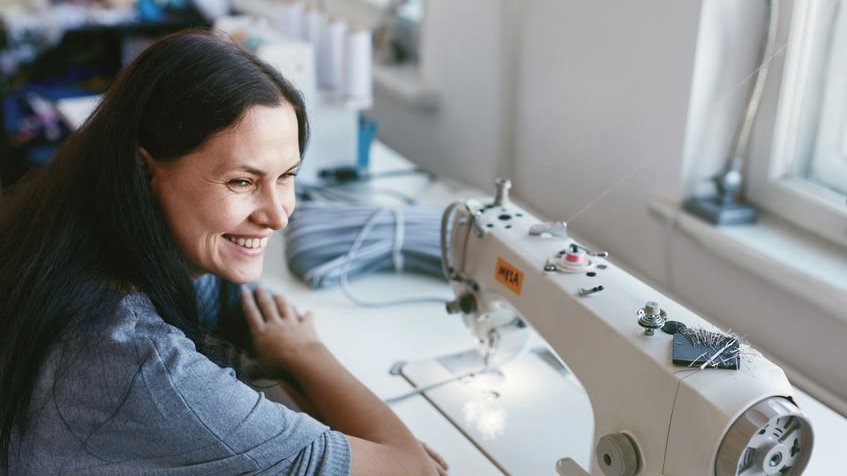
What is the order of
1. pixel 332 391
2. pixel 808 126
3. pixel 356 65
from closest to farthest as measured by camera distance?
pixel 332 391
pixel 808 126
pixel 356 65

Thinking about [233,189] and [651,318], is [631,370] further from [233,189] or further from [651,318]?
[233,189]

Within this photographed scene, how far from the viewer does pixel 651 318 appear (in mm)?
910

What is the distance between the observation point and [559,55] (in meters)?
1.81

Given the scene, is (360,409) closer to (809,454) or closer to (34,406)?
(34,406)

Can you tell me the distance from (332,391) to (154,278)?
12.1 inches

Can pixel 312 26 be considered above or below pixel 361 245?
above

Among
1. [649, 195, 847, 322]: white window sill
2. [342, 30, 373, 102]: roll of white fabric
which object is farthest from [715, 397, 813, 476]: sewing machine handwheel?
[342, 30, 373, 102]: roll of white fabric

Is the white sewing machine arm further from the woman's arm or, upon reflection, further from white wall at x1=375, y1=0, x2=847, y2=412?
white wall at x1=375, y1=0, x2=847, y2=412

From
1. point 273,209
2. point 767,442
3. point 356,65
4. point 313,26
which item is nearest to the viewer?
point 767,442

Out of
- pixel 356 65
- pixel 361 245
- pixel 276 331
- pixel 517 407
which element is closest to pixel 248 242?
pixel 276 331

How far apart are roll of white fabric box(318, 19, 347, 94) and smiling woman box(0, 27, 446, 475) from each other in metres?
1.09

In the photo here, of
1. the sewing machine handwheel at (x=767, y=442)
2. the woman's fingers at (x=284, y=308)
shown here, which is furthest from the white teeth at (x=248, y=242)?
the sewing machine handwheel at (x=767, y=442)

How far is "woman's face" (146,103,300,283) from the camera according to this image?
96 cm

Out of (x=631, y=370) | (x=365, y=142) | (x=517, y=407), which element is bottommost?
(x=517, y=407)
